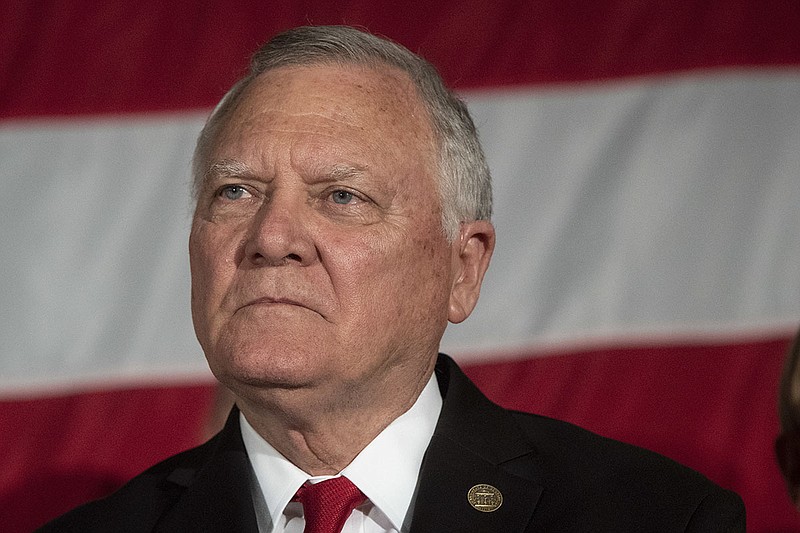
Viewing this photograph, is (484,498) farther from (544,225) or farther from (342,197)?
(544,225)

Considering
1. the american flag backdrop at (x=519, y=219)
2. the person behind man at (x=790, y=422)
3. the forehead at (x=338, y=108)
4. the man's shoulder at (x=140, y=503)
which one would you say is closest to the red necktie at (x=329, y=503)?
the man's shoulder at (x=140, y=503)

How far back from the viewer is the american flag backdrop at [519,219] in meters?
2.85

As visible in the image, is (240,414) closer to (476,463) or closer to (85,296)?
(476,463)

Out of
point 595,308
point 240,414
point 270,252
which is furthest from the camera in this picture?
point 595,308

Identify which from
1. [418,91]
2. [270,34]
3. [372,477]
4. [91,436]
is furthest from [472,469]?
[270,34]

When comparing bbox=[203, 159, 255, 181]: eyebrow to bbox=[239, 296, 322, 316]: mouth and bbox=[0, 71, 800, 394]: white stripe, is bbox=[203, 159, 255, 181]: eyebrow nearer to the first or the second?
bbox=[239, 296, 322, 316]: mouth

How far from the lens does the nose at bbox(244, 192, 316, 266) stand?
1786 millimetres

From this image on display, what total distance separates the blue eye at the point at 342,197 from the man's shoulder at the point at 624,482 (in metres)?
0.55

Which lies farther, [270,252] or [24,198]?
[24,198]

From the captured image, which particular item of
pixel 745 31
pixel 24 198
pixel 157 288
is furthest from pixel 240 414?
pixel 745 31

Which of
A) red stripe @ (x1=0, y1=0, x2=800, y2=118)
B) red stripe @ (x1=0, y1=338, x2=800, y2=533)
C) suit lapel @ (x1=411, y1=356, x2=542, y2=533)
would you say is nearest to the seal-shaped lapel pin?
suit lapel @ (x1=411, y1=356, x2=542, y2=533)

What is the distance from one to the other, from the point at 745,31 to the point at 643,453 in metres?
1.33

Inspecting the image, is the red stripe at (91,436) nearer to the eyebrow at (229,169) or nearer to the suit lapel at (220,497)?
the suit lapel at (220,497)

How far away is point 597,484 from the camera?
1.95 metres
